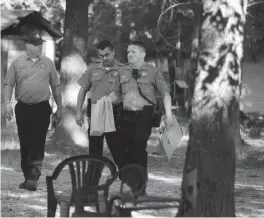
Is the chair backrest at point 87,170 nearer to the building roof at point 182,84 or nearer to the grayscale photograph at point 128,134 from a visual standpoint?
the grayscale photograph at point 128,134

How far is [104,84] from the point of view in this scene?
1076 centimetres

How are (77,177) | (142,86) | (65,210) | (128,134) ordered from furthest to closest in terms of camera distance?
(128,134) < (142,86) < (77,177) < (65,210)

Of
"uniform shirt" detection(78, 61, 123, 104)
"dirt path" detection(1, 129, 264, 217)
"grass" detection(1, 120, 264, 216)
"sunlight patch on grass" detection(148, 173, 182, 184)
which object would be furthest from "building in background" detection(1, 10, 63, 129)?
"uniform shirt" detection(78, 61, 123, 104)

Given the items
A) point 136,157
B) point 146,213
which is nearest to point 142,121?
point 136,157

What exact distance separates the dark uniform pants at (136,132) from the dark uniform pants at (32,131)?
1284 millimetres

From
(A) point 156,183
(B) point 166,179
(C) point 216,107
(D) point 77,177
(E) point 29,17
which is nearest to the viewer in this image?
(D) point 77,177

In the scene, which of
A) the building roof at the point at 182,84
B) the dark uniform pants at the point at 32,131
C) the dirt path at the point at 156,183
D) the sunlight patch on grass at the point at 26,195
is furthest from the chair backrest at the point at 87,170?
the building roof at the point at 182,84

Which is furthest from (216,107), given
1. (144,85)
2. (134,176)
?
(144,85)

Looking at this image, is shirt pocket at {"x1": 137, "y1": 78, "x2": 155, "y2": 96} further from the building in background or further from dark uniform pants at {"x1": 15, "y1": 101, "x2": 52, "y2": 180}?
the building in background

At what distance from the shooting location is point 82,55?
19312 millimetres

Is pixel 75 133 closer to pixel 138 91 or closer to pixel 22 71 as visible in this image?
pixel 22 71

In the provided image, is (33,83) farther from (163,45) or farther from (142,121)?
(163,45)

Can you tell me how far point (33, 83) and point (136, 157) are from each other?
1801 millimetres

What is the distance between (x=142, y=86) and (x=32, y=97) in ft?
5.60
